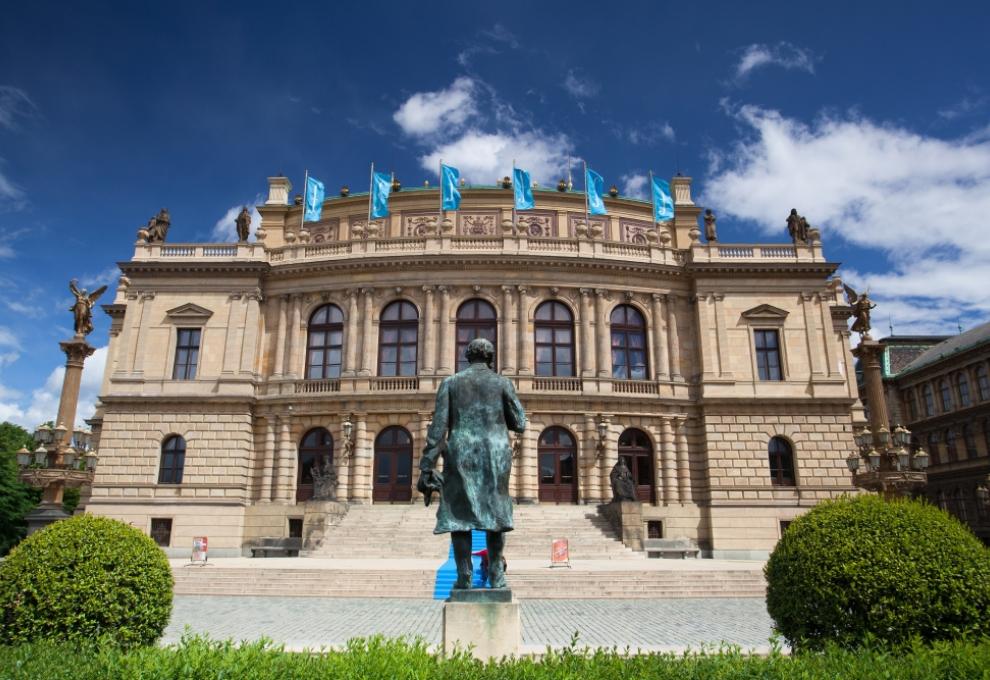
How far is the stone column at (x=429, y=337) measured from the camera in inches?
1305

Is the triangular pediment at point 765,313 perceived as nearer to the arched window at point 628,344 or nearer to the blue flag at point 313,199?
the arched window at point 628,344

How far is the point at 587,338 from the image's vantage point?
111 feet

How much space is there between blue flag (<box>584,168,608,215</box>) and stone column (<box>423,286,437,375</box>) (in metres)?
9.94

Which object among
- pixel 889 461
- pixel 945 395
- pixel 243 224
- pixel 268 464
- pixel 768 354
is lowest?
pixel 889 461

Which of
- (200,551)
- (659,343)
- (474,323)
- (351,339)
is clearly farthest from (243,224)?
(659,343)

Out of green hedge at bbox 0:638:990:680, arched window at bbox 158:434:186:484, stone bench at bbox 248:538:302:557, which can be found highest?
arched window at bbox 158:434:186:484

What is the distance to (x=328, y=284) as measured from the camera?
35.1m

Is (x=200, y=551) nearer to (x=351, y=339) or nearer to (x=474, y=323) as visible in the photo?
(x=351, y=339)

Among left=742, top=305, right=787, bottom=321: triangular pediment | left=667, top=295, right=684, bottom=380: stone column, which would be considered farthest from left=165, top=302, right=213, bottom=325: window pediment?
left=742, top=305, right=787, bottom=321: triangular pediment

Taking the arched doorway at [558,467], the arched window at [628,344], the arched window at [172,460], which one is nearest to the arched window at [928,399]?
the arched window at [628,344]

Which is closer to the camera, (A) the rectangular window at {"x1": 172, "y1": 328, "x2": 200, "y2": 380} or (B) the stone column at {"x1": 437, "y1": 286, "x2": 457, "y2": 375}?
(B) the stone column at {"x1": 437, "y1": 286, "x2": 457, "y2": 375}

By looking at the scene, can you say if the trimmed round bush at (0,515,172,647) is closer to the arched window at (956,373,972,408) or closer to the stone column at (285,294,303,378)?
the stone column at (285,294,303,378)

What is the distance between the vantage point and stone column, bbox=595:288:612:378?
3362cm

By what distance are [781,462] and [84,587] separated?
31.4 m
